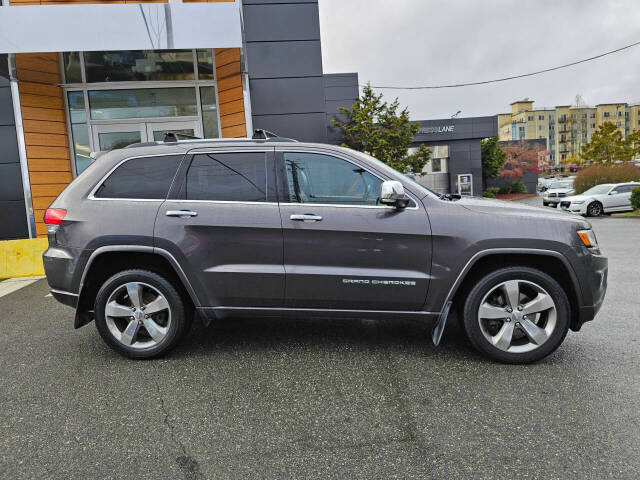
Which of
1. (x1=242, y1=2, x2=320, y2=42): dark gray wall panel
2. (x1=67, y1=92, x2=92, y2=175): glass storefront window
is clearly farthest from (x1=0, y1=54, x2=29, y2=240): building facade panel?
(x1=242, y1=2, x2=320, y2=42): dark gray wall panel

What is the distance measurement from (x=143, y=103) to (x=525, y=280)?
9.56 m

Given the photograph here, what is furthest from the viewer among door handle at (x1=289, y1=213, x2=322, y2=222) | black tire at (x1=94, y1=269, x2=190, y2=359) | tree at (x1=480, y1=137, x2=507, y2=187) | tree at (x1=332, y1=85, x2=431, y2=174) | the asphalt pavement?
tree at (x1=480, y1=137, x2=507, y2=187)

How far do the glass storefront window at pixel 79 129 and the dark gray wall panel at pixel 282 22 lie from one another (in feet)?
13.6

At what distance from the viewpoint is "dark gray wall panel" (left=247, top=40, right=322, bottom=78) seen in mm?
10289

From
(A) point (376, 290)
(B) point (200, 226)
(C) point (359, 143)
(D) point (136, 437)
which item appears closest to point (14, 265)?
(B) point (200, 226)

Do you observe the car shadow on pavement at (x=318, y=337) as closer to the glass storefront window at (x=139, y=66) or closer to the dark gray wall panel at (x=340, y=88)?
the glass storefront window at (x=139, y=66)

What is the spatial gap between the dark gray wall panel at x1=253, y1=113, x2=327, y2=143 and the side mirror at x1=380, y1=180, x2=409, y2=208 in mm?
7310

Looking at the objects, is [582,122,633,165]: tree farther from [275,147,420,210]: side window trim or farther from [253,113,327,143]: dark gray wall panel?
[275,147,420,210]: side window trim

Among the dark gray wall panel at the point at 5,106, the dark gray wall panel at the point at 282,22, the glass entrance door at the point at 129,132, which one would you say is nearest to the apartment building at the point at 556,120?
the dark gray wall panel at the point at 282,22

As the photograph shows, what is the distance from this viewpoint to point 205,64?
10.0m

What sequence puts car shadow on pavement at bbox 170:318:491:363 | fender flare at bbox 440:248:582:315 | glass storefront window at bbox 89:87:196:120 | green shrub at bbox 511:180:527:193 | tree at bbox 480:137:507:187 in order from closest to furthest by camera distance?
fender flare at bbox 440:248:582:315
car shadow on pavement at bbox 170:318:491:363
glass storefront window at bbox 89:87:196:120
tree at bbox 480:137:507:187
green shrub at bbox 511:180:527:193

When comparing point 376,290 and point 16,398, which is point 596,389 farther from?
point 16,398

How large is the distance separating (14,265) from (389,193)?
7.67 m

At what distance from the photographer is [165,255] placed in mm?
3568
